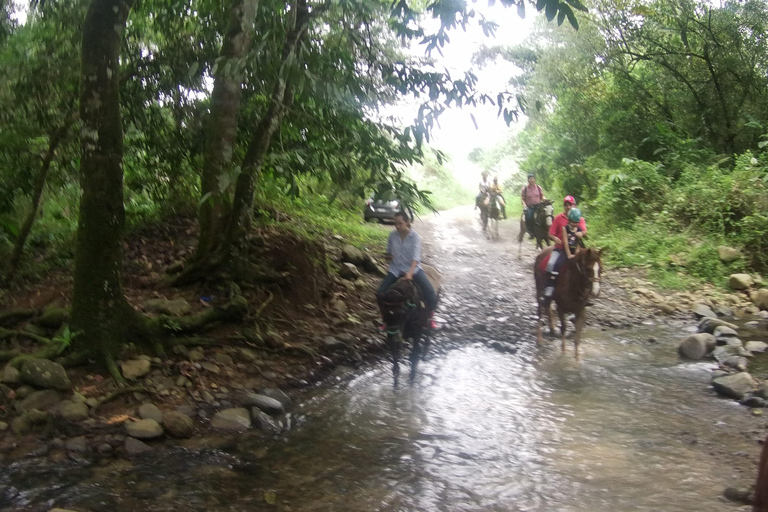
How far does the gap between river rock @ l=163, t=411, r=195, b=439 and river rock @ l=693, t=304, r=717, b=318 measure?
9232 mm

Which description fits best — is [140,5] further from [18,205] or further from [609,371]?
[609,371]

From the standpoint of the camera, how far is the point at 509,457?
5504 mm

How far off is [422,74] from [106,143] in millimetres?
3734

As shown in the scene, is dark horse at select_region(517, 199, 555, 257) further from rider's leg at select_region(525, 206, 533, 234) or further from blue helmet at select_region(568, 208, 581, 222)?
blue helmet at select_region(568, 208, 581, 222)

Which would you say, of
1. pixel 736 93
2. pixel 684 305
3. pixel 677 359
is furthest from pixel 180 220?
pixel 736 93

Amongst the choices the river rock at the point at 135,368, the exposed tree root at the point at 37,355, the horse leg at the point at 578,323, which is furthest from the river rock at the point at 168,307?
the horse leg at the point at 578,323

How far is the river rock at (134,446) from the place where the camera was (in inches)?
211

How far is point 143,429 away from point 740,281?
461 inches

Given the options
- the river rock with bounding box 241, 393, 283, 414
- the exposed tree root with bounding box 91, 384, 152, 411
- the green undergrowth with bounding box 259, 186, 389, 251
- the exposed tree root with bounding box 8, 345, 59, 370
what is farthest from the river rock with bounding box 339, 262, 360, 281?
the exposed tree root with bounding box 8, 345, 59, 370

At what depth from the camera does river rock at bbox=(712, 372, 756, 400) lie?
6.92 metres

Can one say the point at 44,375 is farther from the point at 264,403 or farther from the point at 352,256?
the point at 352,256

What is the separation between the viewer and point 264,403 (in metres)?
6.52

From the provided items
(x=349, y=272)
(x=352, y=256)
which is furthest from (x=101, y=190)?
(x=352, y=256)

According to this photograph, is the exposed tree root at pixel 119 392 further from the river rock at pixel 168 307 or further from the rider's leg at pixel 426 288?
the rider's leg at pixel 426 288
